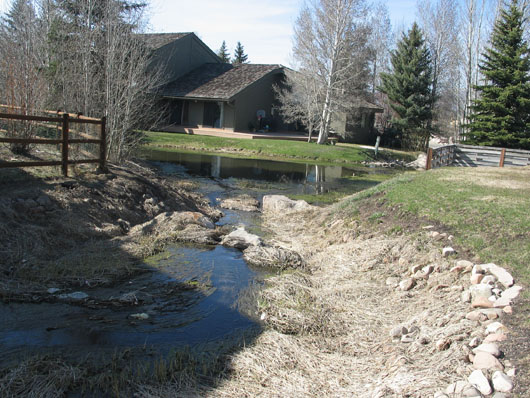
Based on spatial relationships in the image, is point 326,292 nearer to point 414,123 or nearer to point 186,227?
Result: point 186,227

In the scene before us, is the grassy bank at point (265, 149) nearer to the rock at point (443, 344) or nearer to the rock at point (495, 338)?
the rock at point (443, 344)

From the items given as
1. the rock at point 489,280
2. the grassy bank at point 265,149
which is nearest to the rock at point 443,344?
the rock at point 489,280

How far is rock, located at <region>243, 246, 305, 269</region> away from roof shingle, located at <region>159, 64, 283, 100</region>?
2838 cm

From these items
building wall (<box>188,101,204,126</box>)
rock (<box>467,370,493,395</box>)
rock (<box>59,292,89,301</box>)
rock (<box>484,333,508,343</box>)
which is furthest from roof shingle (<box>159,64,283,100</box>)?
rock (<box>467,370,493,395</box>)

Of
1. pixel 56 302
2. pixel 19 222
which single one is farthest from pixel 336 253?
pixel 19 222

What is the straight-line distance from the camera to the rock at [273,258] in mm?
9383

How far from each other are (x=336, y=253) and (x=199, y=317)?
3.78 m

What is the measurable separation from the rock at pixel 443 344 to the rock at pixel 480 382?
2.32 ft

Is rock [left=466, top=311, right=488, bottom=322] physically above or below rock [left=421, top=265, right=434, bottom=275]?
below

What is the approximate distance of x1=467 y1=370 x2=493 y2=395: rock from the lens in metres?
4.37

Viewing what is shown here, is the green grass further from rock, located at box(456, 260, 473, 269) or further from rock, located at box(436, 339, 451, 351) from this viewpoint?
rock, located at box(436, 339, 451, 351)

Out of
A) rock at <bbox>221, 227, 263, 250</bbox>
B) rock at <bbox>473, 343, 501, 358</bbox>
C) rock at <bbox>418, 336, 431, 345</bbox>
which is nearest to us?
rock at <bbox>473, 343, 501, 358</bbox>

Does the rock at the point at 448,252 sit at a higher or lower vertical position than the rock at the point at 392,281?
higher

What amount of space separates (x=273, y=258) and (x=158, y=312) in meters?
3.17
